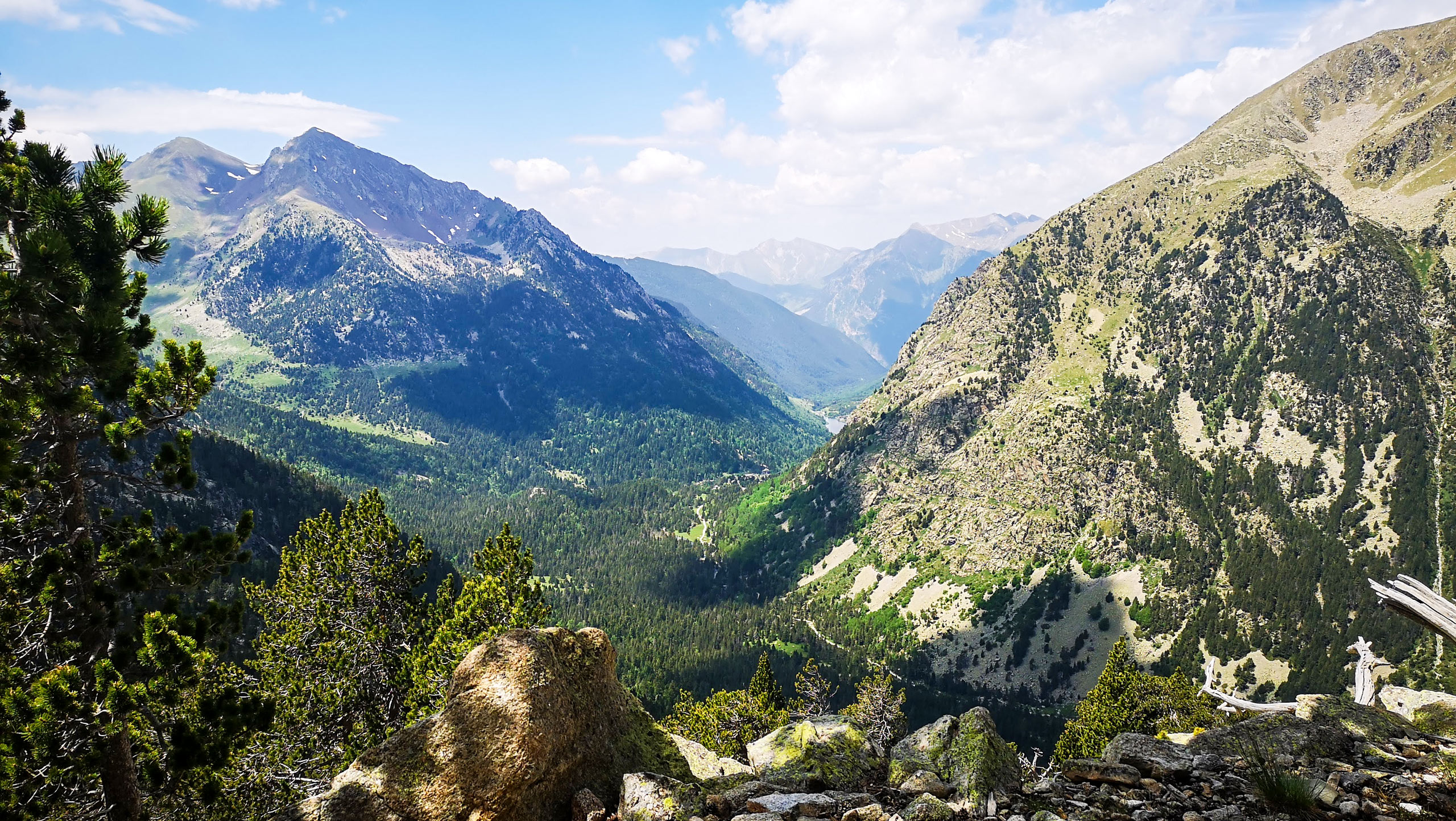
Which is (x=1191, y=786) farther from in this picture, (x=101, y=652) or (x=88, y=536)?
(x=88, y=536)

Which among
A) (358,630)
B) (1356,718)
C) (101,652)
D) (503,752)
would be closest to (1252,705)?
(1356,718)

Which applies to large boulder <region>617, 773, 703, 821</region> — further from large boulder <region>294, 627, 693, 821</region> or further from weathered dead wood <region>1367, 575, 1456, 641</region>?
weathered dead wood <region>1367, 575, 1456, 641</region>

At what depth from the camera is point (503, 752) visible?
15.1 m

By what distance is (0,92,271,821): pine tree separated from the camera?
1416 centimetres

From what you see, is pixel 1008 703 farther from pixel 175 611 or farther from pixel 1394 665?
pixel 175 611

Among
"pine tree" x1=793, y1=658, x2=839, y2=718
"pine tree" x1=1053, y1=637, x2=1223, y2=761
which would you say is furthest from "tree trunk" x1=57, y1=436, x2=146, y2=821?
"pine tree" x1=1053, y1=637, x2=1223, y2=761

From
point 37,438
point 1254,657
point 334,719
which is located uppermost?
point 37,438

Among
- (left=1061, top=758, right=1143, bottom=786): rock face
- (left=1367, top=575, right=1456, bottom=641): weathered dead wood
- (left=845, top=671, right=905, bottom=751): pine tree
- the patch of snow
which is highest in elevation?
the patch of snow

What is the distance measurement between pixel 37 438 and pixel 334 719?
60.2 feet

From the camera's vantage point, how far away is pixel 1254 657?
149000 millimetres

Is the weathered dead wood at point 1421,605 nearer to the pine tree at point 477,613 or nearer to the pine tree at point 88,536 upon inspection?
the pine tree at point 477,613

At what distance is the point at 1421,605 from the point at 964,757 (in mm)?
10041

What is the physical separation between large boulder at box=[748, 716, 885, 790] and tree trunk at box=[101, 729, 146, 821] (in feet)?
51.4

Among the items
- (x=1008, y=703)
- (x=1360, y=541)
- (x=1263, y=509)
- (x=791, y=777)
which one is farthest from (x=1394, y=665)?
(x=791, y=777)
